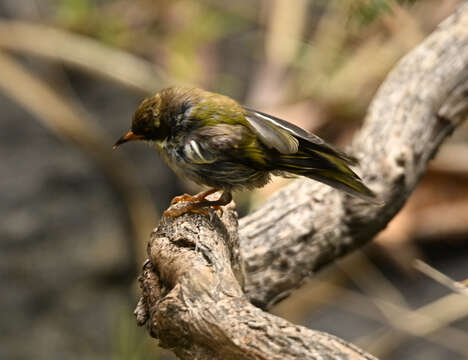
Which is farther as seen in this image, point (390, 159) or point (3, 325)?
point (3, 325)

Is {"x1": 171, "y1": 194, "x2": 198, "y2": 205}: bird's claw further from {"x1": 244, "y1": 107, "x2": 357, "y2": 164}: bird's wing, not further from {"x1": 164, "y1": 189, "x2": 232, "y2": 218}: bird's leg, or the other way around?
{"x1": 244, "y1": 107, "x2": 357, "y2": 164}: bird's wing

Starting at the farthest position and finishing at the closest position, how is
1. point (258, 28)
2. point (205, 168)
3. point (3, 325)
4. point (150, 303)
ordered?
point (258, 28) < point (3, 325) < point (205, 168) < point (150, 303)

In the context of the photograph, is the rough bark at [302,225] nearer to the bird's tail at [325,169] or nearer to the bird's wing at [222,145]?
the bird's wing at [222,145]

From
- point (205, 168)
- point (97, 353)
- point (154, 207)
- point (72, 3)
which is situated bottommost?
point (205, 168)

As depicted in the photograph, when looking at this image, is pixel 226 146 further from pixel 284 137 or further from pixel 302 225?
pixel 302 225

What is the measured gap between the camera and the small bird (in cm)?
256

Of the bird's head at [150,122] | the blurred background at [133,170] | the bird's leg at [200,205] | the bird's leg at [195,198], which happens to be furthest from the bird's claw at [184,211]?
the blurred background at [133,170]

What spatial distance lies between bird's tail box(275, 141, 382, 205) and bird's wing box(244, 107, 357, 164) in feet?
0.06

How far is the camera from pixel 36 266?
6.33 metres

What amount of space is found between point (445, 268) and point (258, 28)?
12.2ft

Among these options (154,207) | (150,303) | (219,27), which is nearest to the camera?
(150,303)

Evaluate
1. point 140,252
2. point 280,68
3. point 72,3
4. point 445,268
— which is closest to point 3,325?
point 140,252

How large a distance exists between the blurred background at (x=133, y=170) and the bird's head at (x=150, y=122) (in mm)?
2946

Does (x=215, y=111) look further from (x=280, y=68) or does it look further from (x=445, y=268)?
(x=445, y=268)
